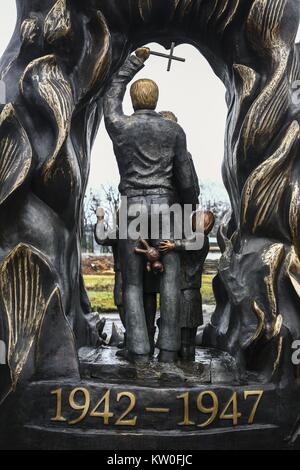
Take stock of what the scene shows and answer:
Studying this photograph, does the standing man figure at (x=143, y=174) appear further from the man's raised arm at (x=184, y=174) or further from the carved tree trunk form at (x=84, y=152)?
the carved tree trunk form at (x=84, y=152)

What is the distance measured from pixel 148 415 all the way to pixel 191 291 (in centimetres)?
102

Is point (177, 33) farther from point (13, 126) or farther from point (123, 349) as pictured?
point (123, 349)

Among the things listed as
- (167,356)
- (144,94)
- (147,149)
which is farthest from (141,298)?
(144,94)

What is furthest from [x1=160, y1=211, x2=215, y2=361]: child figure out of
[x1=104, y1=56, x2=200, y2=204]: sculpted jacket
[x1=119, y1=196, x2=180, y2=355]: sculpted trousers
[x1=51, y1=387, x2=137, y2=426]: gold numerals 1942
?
[x1=51, y1=387, x2=137, y2=426]: gold numerals 1942

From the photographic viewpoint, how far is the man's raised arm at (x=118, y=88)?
464 centimetres

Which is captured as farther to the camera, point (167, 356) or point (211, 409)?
point (167, 356)

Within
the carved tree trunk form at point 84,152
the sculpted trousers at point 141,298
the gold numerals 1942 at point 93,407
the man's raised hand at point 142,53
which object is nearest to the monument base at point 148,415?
the gold numerals 1942 at point 93,407

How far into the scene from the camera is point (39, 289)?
13.9 feet

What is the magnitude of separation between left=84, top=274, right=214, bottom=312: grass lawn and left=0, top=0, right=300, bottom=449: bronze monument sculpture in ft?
11.2

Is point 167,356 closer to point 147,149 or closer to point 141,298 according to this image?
point 141,298

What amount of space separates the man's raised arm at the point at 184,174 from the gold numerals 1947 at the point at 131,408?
1467 millimetres

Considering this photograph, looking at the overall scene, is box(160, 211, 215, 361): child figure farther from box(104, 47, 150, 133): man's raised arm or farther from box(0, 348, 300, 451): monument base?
box(104, 47, 150, 133): man's raised arm

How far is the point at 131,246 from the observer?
4.56 metres

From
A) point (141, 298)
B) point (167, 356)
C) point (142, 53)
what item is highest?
point (142, 53)
